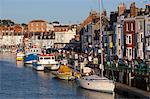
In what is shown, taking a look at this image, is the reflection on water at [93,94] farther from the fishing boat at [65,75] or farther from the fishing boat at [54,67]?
the fishing boat at [54,67]

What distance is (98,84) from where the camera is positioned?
50.3 m

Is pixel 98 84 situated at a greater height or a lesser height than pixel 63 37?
lesser

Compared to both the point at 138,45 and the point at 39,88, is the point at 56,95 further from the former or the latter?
the point at 138,45

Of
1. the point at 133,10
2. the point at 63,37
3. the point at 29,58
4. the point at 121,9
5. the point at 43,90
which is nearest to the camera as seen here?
the point at 43,90

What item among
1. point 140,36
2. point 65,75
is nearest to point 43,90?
point 65,75

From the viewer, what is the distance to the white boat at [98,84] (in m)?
49.4

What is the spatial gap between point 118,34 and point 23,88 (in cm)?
2015

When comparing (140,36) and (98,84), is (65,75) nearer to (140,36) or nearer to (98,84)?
(140,36)

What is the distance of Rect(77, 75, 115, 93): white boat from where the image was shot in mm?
49375

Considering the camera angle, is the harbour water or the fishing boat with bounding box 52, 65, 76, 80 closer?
the harbour water

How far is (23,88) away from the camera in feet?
185

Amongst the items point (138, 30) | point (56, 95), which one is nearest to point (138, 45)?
point (138, 30)

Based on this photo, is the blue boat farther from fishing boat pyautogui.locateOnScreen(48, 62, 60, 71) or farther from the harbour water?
the harbour water

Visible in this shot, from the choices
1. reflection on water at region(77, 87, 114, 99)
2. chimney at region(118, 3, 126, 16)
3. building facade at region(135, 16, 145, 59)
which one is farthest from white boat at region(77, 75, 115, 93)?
chimney at region(118, 3, 126, 16)
